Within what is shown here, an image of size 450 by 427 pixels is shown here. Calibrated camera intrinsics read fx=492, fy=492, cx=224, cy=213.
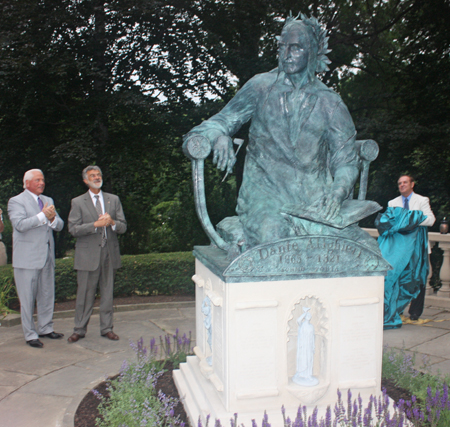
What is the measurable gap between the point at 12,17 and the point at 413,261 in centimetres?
809

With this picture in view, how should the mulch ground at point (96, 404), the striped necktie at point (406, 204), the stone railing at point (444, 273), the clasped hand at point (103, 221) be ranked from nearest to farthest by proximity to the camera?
the mulch ground at point (96, 404) → the clasped hand at point (103, 221) → the striped necktie at point (406, 204) → the stone railing at point (444, 273)

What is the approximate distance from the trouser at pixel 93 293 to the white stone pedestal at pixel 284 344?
263 centimetres

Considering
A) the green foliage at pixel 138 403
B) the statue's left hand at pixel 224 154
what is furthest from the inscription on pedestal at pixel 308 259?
the green foliage at pixel 138 403

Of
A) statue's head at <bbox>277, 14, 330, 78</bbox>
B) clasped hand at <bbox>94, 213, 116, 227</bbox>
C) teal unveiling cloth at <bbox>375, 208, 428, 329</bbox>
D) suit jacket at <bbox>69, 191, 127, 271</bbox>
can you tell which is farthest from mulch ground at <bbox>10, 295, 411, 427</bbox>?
statue's head at <bbox>277, 14, 330, 78</bbox>

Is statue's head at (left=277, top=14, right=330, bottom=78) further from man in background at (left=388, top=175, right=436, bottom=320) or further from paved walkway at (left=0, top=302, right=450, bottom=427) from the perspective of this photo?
man in background at (left=388, top=175, right=436, bottom=320)

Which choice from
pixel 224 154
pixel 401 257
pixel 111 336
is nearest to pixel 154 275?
pixel 111 336

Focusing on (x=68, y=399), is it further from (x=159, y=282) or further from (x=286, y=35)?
(x=159, y=282)

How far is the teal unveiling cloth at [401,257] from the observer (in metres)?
6.23

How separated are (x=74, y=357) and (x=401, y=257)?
4.14 meters

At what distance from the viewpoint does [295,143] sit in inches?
140

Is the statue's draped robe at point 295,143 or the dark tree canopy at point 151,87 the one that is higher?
the dark tree canopy at point 151,87

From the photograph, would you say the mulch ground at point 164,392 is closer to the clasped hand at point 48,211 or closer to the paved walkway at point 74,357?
the paved walkway at point 74,357

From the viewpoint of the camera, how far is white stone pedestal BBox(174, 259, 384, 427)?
125 inches

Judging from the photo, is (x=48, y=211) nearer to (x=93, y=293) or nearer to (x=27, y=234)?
(x=27, y=234)
